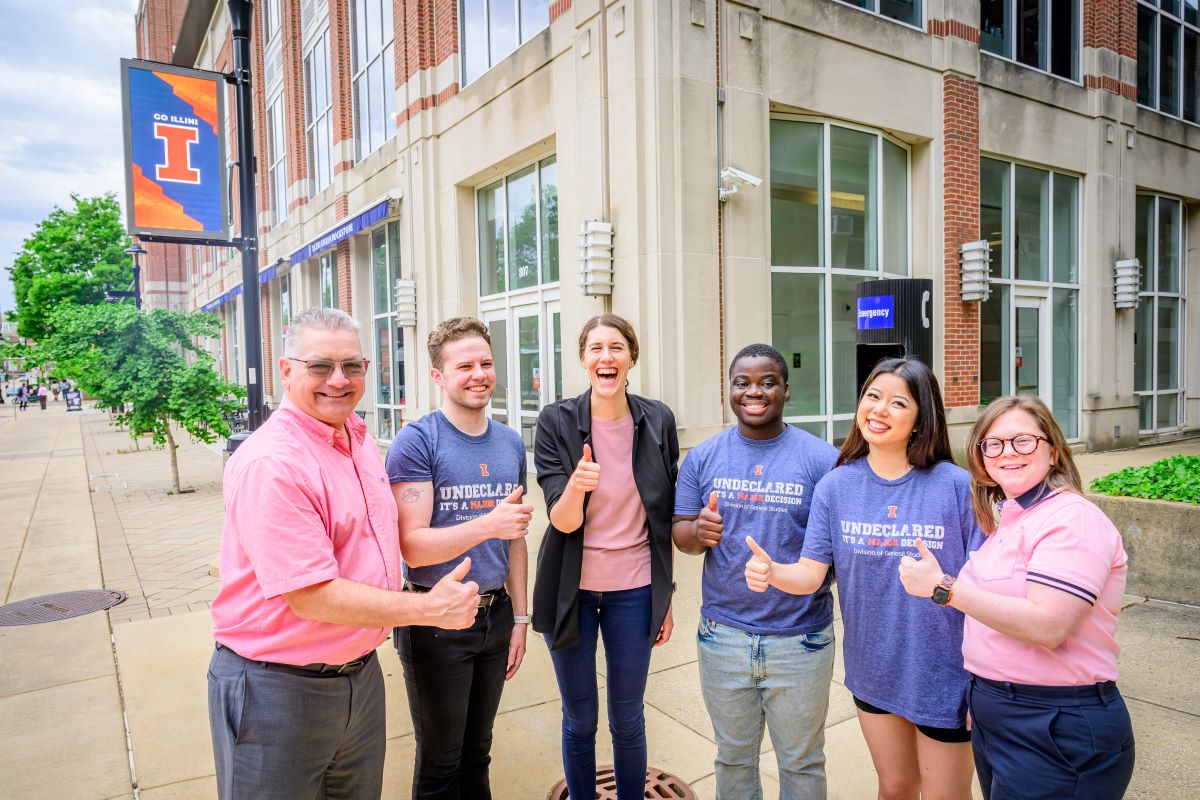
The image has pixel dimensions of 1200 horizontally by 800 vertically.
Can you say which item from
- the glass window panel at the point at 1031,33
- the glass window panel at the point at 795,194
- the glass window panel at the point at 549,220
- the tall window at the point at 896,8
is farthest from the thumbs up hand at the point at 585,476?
the glass window panel at the point at 1031,33

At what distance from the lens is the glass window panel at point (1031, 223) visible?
40.5 feet

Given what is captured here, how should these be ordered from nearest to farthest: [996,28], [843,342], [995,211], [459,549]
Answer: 1. [459,549]
2. [843,342]
3. [996,28]
4. [995,211]

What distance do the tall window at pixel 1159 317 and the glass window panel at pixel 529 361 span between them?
38.0 feet

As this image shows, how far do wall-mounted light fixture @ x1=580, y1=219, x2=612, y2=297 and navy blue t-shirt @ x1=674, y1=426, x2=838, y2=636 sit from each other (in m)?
6.38

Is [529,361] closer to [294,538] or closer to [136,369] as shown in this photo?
[136,369]

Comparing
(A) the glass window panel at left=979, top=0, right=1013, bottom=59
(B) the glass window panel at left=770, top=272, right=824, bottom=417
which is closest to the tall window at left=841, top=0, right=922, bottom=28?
(A) the glass window panel at left=979, top=0, right=1013, bottom=59

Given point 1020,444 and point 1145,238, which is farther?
point 1145,238

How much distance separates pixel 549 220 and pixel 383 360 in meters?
7.22

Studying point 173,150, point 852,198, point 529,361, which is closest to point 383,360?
point 529,361

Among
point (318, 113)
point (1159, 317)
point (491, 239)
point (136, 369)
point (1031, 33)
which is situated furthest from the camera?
point (318, 113)

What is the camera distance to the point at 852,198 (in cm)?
1021

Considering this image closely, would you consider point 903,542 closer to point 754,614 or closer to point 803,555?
point 803,555

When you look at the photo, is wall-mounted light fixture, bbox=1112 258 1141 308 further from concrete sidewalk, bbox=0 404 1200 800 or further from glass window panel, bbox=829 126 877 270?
concrete sidewalk, bbox=0 404 1200 800

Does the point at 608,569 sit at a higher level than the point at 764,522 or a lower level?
lower
